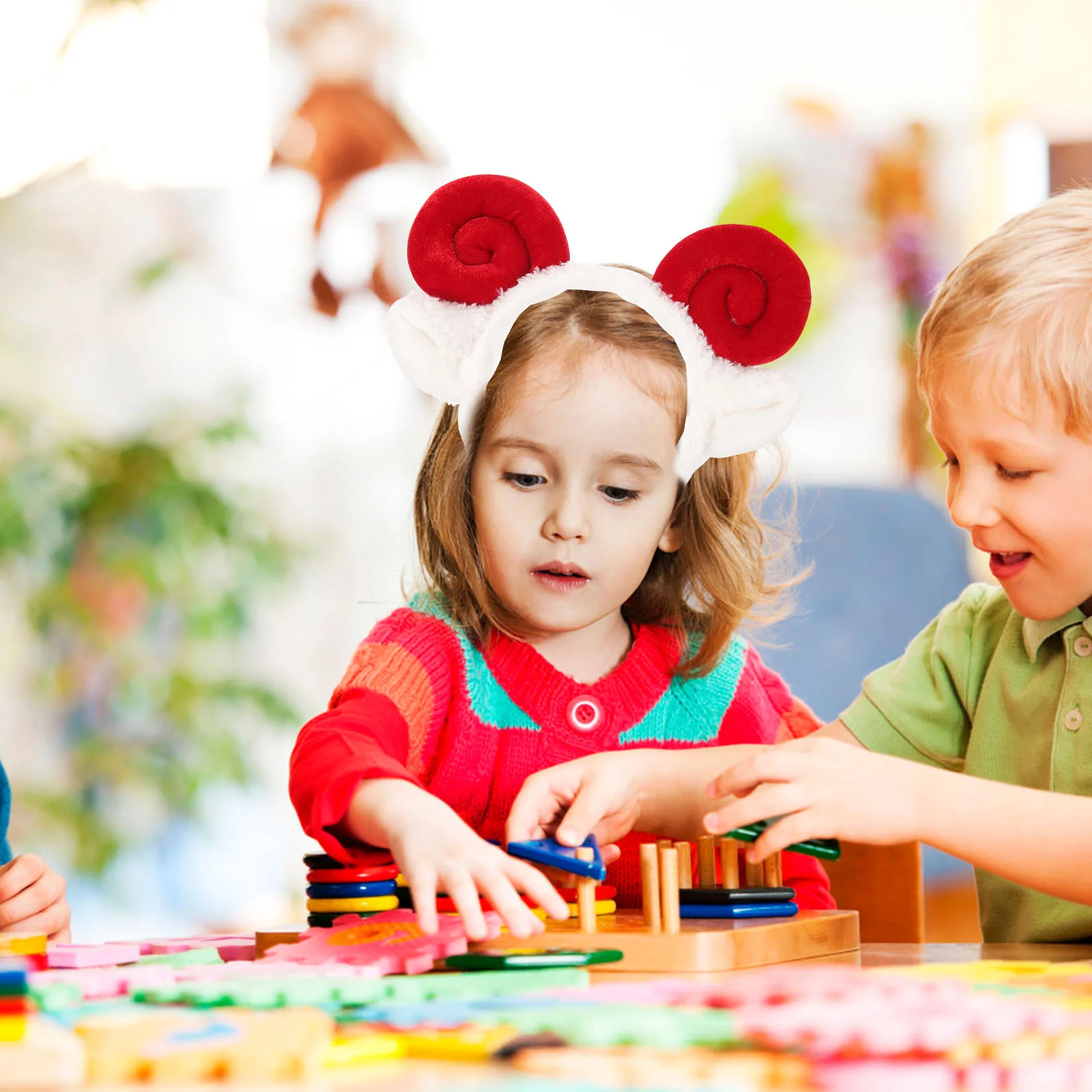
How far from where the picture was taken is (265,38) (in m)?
3.22

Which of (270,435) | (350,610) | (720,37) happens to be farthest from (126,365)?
(720,37)

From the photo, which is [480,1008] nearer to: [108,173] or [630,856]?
[630,856]

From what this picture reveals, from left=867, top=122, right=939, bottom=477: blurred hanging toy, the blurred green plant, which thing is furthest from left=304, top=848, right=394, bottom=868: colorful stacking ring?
left=867, top=122, right=939, bottom=477: blurred hanging toy

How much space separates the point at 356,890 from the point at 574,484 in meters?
0.37

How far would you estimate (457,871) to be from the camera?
737mm

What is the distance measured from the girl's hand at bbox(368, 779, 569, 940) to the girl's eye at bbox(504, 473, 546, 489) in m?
0.32

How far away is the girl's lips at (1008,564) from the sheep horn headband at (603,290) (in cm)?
19

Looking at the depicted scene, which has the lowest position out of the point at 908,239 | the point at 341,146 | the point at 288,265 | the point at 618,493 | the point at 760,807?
the point at 760,807

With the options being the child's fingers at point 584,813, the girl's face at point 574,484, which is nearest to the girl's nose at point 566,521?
the girl's face at point 574,484

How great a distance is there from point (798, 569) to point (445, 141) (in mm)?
1880

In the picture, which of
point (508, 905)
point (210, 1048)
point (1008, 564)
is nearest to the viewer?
point (210, 1048)

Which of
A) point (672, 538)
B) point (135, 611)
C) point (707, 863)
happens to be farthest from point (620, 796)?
point (135, 611)

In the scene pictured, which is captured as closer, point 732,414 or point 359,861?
point 359,861

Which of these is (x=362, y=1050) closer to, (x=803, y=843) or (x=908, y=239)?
(x=803, y=843)
